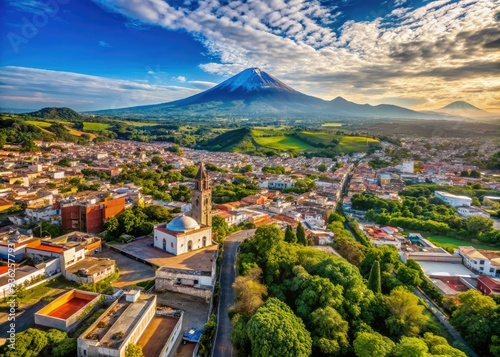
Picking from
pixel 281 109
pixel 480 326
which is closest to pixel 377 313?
pixel 480 326

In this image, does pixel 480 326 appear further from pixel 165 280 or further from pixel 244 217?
pixel 244 217

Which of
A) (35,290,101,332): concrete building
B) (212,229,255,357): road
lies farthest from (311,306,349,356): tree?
(35,290,101,332): concrete building

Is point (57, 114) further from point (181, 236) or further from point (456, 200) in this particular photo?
point (456, 200)

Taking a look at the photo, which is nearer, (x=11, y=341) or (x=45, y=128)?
(x=11, y=341)

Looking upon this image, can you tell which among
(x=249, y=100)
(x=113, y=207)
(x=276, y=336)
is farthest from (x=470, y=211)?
(x=249, y=100)

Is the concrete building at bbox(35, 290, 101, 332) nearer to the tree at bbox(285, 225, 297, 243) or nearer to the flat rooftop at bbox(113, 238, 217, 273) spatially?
the flat rooftop at bbox(113, 238, 217, 273)

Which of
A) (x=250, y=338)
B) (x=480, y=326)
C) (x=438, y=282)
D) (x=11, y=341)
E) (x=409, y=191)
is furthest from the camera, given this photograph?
(x=409, y=191)
